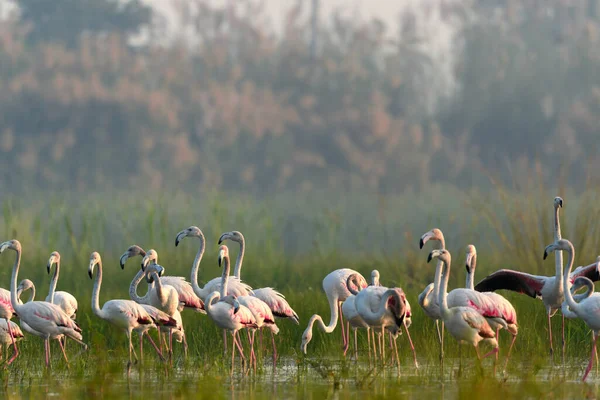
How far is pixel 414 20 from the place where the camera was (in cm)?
3747

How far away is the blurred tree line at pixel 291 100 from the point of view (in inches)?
1287

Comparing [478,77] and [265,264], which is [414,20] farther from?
[265,264]

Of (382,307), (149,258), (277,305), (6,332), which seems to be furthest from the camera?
(277,305)

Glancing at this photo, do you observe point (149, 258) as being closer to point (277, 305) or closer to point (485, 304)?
point (277, 305)

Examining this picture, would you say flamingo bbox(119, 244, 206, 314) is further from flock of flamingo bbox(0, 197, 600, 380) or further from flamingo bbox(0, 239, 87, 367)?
flamingo bbox(0, 239, 87, 367)

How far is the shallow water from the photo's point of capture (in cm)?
745

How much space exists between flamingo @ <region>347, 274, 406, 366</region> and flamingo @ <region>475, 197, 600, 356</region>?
138 centimetres

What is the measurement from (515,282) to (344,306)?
66.8 inches

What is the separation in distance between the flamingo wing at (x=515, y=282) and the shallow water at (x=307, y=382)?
886 mm

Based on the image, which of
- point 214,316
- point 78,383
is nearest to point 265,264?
point 214,316

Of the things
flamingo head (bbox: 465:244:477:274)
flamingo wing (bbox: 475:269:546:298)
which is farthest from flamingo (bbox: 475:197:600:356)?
flamingo head (bbox: 465:244:477:274)

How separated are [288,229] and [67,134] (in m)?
8.27

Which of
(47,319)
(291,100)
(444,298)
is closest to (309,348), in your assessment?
(444,298)

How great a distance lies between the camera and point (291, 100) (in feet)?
117
